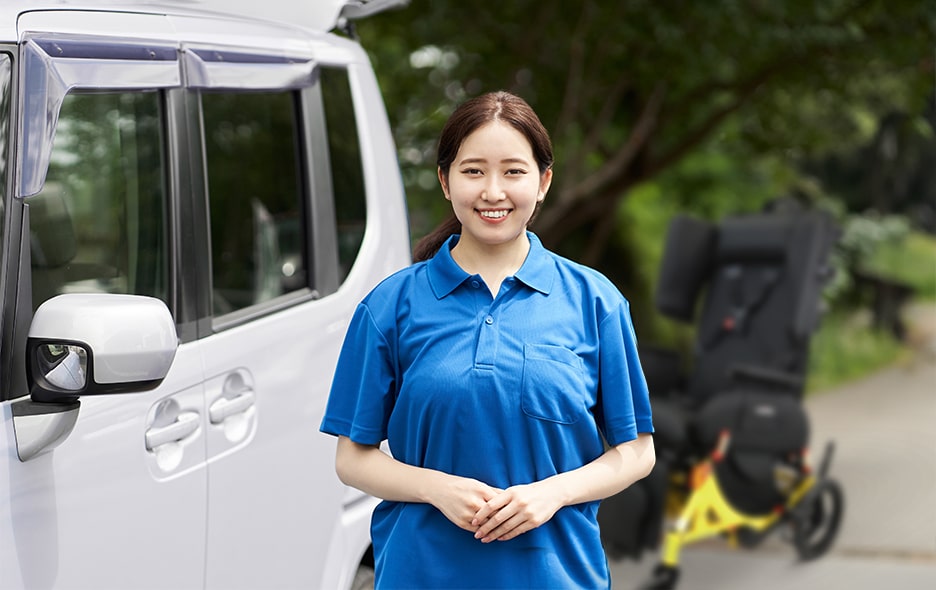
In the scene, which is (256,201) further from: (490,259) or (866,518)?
(866,518)

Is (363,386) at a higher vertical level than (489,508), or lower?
higher

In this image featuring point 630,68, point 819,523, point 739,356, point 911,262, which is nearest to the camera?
point 819,523

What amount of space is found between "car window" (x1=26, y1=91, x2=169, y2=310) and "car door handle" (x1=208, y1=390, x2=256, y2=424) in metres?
0.26

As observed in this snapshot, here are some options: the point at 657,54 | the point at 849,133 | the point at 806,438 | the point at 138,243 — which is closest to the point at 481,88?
the point at 657,54

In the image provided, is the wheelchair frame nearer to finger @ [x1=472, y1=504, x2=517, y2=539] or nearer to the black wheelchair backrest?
the black wheelchair backrest

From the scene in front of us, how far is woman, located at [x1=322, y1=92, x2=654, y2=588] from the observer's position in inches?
78.5

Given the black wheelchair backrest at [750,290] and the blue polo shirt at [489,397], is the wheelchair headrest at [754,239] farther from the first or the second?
the blue polo shirt at [489,397]

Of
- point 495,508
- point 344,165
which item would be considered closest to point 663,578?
point 344,165

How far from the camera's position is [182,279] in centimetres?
277

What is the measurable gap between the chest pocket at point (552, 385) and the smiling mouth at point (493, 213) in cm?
22

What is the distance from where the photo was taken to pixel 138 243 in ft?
9.57

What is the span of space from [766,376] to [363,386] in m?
4.29

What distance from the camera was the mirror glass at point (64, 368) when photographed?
7.02 ft

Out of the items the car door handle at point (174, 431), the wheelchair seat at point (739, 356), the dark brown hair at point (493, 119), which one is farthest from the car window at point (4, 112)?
the wheelchair seat at point (739, 356)
